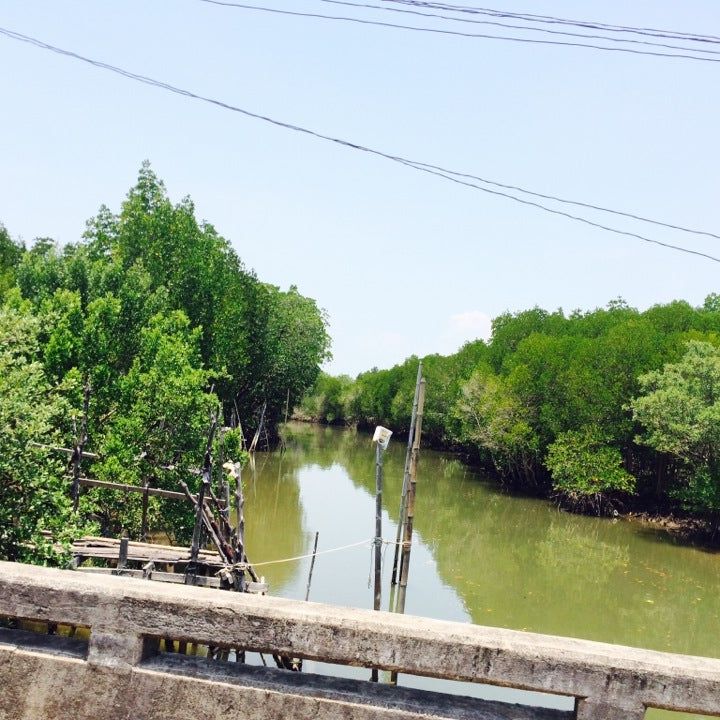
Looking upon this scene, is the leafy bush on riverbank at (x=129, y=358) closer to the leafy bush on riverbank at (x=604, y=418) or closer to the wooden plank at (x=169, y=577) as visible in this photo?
the wooden plank at (x=169, y=577)

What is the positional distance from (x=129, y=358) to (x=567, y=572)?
13.4 m

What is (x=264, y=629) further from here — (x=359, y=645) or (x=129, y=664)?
(x=129, y=664)

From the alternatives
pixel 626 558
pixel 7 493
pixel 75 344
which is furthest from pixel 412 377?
pixel 7 493

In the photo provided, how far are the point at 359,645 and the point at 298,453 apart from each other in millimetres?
43468

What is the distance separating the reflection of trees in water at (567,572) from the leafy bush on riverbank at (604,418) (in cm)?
202

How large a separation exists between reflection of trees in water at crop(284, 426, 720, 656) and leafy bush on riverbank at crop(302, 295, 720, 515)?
2.02 metres

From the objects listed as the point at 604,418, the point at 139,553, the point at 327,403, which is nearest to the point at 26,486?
the point at 139,553

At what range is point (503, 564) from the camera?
2128 centimetres

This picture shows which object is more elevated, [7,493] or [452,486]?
[7,493]

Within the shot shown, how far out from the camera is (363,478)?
1460 inches

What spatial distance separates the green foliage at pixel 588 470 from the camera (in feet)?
93.7

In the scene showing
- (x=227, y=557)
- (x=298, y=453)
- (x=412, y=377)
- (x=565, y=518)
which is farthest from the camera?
(x=412, y=377)

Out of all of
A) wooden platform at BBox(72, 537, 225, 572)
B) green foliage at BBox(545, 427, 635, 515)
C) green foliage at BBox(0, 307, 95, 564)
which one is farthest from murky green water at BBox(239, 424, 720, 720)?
green foliage at BBox(0, 307, 95, 564)

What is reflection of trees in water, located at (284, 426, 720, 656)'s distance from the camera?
52.4 ft
